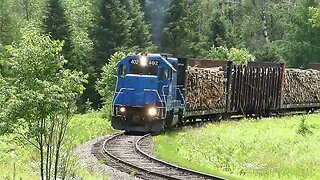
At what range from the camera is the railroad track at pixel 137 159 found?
1625 centimetres

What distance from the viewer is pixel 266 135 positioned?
88.0 feet

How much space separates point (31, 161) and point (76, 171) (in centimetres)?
318

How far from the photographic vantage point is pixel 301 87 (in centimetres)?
4409

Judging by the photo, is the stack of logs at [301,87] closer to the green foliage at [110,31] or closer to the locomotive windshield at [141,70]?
the green foliage at [110,31]

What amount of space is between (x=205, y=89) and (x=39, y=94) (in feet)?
64.8

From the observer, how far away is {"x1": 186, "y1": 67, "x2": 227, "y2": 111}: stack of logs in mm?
29953

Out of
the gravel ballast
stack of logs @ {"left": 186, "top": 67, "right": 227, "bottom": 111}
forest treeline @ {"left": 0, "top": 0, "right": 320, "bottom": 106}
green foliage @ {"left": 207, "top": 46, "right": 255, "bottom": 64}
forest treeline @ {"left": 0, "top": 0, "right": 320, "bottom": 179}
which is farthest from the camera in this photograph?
green foliage @ {"left": 207, "top": 46, "right": 255, "bottom": 64}

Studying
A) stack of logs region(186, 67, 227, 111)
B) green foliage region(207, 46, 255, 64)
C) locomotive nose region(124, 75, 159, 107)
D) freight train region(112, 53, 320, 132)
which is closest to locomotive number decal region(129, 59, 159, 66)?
freight train region(112, 53, 320, 132)

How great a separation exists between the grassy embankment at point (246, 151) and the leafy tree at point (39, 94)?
524 centimetres

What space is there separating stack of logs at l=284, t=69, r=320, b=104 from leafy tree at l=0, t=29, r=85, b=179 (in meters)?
30.1

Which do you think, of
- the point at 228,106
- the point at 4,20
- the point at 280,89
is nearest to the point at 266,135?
the point at 228,106

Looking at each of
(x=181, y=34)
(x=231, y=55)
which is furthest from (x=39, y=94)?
(x=181, y=34)

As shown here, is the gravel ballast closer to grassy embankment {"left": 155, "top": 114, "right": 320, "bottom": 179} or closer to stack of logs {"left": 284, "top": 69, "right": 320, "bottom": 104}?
grassy embankment {"left": 155, "top": 114, "right": 320, "bottom": 179}

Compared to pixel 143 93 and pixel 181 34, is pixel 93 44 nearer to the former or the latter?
pixel 181 34
